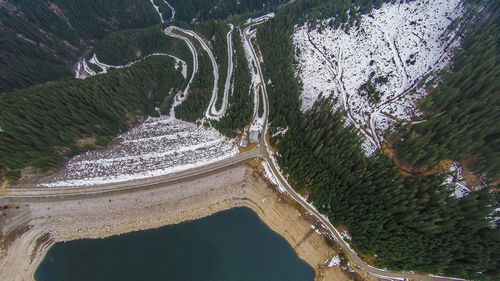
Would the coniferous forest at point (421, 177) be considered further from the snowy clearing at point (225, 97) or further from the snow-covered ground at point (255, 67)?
the snowy clearing at point (225, 97)

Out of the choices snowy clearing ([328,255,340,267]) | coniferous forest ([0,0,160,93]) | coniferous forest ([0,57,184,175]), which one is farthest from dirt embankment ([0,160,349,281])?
Result: coniferous forest ([0,0,160,93])

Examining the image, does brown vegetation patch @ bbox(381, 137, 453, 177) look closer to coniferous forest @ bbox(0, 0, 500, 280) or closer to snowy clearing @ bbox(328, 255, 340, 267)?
coniferous forest @ bbox(0, 0, 500, 280)

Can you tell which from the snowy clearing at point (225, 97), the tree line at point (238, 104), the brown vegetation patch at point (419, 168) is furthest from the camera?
the snowy clearing at point (225, 97)

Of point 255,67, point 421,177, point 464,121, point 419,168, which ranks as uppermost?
point 255,67

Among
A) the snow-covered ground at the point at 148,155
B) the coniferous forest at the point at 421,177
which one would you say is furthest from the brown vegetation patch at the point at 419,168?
the snow-covered ground at the point at 148,155

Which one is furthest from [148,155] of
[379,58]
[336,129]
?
[379,58]

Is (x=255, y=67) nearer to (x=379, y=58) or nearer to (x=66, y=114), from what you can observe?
(x=379, y=58)
